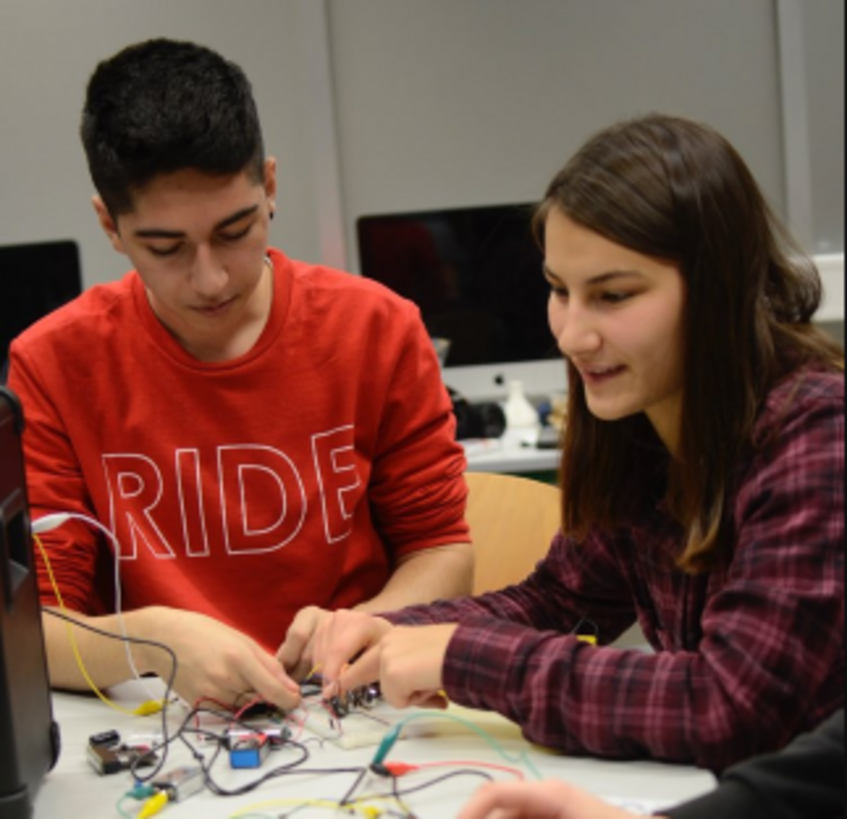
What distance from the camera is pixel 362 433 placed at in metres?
1.75

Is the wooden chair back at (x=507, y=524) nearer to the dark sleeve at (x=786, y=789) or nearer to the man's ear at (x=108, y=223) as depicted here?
the man's ear at (x=108, y=223)

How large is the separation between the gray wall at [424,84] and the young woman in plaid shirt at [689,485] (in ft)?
9.07

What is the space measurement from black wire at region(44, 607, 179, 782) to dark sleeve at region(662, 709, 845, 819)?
0.50 metres

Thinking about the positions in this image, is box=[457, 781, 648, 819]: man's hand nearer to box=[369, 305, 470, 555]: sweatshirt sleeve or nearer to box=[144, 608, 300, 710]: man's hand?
box=[144, 608, 300, 710]: man's hand

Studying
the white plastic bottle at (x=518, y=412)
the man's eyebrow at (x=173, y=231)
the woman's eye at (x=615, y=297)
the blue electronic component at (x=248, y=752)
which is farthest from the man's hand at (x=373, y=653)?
the white plastic bottle at (x=518, y=412)

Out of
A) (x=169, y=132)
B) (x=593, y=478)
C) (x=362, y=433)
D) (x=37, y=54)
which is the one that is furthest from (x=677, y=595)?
(x=37, y=54)

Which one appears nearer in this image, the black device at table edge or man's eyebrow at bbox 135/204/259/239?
the black device at table edge

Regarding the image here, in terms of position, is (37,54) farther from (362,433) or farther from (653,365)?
(653,365)

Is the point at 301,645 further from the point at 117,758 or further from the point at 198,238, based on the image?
the point at 198,238

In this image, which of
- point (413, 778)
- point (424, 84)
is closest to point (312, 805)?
point (413, 778)

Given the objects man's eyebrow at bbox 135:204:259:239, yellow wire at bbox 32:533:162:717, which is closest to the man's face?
man's eyebrow at bbox 135:204:259:239

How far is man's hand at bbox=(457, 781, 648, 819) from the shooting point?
98 centimetres

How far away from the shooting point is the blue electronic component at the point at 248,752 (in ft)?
3.92

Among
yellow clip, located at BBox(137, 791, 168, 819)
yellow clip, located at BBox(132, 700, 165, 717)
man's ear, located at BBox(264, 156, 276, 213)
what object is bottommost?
yellow clip, located at BBox(132, 700, 165, 717)
